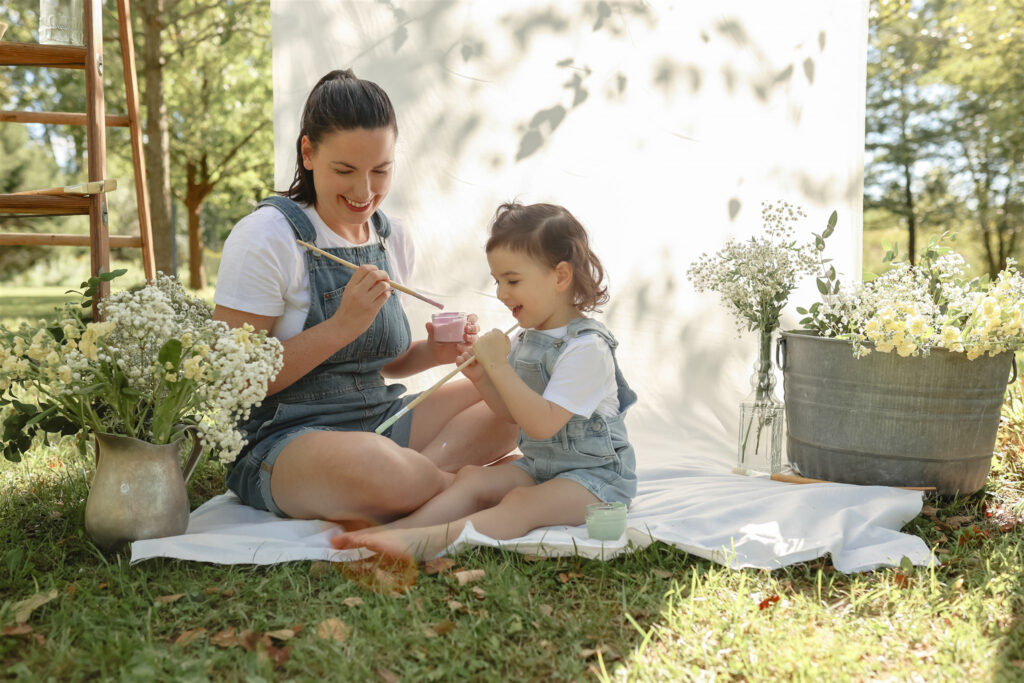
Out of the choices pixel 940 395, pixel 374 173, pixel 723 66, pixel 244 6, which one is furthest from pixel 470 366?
pixel 244 6

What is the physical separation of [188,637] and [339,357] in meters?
0.80

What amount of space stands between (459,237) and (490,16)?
743 mm

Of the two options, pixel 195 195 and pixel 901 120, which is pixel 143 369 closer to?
pixel 195 195

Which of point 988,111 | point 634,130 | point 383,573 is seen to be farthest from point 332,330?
point 988,111

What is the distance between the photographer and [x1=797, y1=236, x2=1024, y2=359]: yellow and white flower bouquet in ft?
7.22

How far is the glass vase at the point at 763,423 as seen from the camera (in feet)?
8.82

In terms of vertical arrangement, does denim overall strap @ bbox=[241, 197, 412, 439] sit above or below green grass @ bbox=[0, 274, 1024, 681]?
above

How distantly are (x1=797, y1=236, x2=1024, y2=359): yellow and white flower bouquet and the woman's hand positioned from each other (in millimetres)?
1256

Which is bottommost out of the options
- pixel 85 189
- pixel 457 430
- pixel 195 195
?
pixel 457 430

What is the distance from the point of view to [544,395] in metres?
1.95

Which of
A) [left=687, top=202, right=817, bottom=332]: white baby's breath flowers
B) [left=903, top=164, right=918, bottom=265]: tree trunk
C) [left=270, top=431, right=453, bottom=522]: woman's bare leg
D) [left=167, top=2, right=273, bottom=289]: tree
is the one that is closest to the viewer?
[left=270, top=431, right=453, bottom=522]: woman's bare leg

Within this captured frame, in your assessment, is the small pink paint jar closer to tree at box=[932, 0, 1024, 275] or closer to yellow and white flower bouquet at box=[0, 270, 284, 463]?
yellow and white flower bouquet at box=[0, 270, 284, 463]

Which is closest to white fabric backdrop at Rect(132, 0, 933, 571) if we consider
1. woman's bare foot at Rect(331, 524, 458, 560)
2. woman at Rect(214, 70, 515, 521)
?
woman at Rect(214, 70, 515, 521)

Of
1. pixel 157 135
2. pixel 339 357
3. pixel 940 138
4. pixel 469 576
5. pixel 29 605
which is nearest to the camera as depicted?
pixel 29 605
